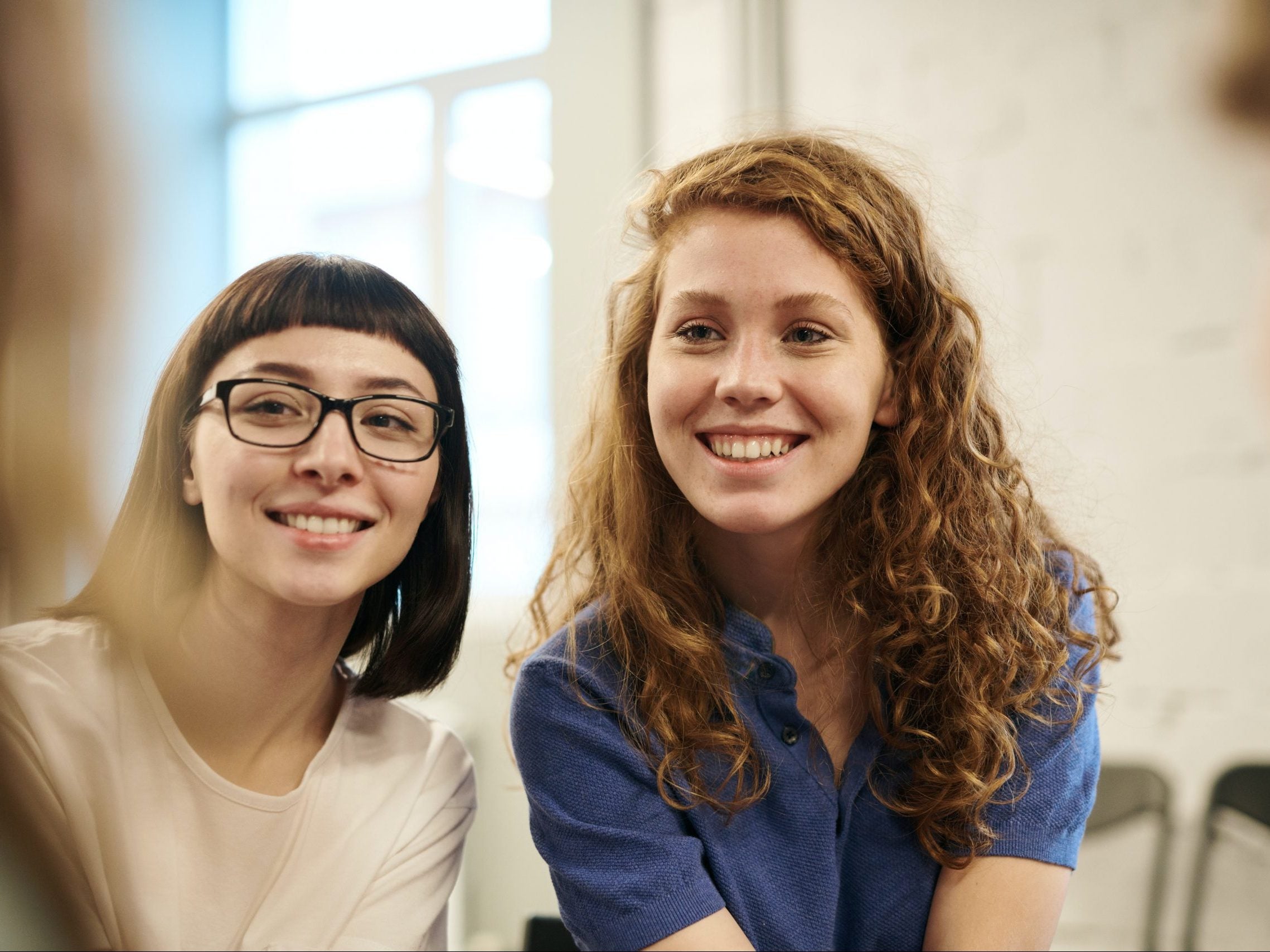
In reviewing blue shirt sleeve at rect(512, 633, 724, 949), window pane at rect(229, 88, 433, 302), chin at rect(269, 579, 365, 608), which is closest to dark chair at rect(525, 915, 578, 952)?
blue shirt sleeve at rect(512, 633, 724, 949)

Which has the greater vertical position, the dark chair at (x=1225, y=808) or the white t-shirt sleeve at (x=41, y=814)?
the white t-shirt sleeve at (x=41, y=814)

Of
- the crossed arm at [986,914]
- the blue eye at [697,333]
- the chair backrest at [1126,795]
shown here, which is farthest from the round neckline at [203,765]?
the chair backrest at [1126,795]

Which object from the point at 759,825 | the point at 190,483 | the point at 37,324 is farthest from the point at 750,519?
the point at 37,324

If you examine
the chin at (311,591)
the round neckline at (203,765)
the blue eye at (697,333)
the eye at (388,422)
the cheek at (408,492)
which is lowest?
the round neckline at (203,765)

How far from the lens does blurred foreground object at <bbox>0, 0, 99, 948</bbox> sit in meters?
0.33

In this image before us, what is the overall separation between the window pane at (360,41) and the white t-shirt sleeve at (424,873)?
1.31 ft

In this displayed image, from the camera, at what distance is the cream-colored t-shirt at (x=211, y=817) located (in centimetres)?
48

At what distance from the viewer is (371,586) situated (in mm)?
636

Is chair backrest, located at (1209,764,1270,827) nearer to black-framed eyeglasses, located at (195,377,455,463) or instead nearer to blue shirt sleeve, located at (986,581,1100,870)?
blue shirt sleeve, located at (986,581,1100,870)

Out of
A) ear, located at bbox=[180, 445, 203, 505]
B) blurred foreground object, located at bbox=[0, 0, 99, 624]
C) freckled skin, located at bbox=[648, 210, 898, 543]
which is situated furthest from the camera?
freckled skin, located at bbox=[648, 210, 898, 543]

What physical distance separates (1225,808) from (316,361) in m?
0.78

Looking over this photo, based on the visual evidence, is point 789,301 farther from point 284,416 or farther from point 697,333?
point 284,416

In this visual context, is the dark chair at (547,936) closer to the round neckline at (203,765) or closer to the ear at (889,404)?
the round neckline at (203,765)

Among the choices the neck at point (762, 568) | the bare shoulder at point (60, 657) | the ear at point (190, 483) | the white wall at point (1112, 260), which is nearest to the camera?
the bare shoulder at point (60, 657)
